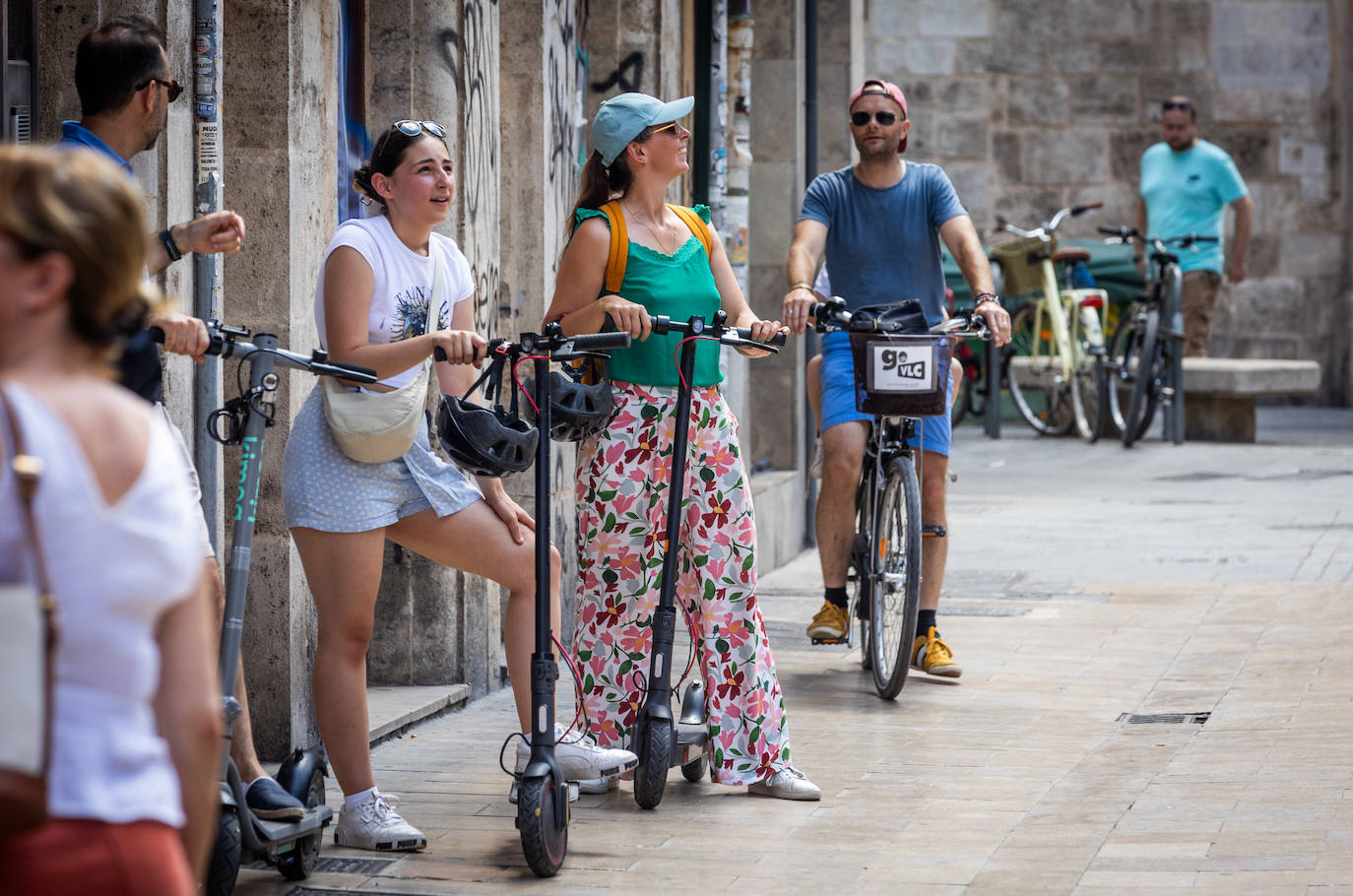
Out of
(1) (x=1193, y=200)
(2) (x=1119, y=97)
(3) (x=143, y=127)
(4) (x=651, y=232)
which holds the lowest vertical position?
(4) (x=651, y=232)

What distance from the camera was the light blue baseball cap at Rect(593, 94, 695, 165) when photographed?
529 centimetres

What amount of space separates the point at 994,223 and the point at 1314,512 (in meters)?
8.38

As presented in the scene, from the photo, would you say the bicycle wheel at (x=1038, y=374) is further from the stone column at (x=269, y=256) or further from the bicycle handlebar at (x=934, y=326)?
the stone column at (x=269, y=256)

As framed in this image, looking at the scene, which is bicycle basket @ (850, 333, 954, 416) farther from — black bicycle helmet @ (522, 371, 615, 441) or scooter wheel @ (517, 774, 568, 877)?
scooter wheel @ (517, 774, 568, 877)

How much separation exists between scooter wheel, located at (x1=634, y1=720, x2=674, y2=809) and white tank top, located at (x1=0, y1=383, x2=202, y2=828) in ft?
9.83

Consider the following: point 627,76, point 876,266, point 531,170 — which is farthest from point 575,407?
point 627,76

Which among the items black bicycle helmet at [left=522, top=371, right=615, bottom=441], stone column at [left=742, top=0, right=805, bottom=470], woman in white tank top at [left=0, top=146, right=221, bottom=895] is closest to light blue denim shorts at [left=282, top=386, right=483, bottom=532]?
black bicycle helmet at [left=522, top=371, right=615, bottom=441]

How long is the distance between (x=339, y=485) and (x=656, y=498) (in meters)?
1.03

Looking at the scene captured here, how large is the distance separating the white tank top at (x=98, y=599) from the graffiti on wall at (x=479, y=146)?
4623 millimetres

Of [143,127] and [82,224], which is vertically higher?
[143,127]

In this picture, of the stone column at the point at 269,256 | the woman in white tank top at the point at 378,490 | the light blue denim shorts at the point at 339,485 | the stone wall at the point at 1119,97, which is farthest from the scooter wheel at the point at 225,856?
the stone wall at the point at 1119,97

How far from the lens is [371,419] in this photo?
4625 millimetres

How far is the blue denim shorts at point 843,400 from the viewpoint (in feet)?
23.6

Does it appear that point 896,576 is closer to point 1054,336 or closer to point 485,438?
point 485,438
